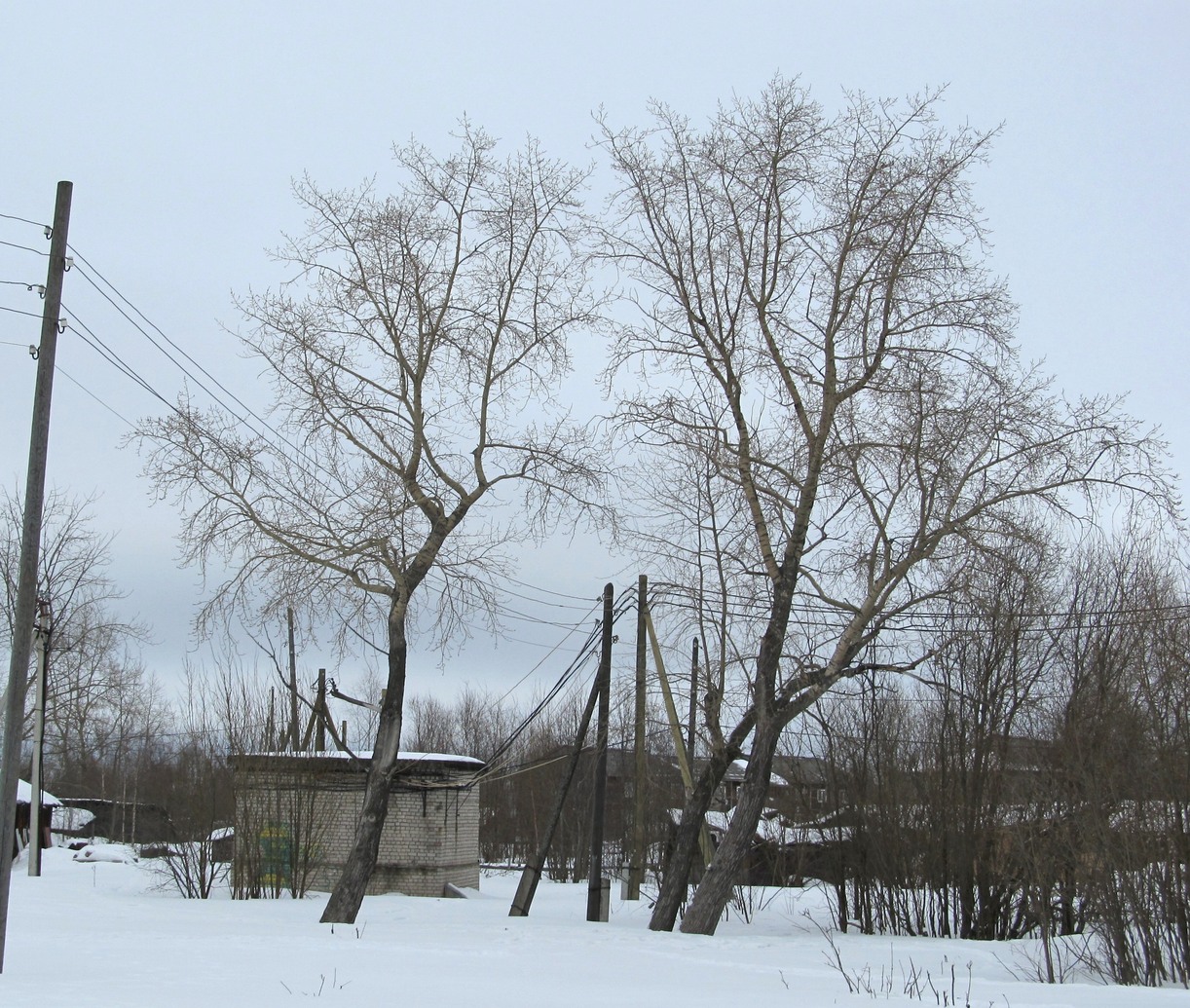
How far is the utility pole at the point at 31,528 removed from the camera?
1012cm

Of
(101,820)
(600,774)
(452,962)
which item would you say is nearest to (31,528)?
(452,962)

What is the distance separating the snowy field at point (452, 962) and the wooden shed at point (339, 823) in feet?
7.66

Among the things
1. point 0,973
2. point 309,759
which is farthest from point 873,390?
point 309,759

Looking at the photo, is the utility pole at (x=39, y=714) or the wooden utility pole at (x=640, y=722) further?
the utility pole at (x=39, y=714)

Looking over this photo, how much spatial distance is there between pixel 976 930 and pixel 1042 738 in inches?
138

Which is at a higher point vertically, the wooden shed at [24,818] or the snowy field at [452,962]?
the wooden shed at [24,818]

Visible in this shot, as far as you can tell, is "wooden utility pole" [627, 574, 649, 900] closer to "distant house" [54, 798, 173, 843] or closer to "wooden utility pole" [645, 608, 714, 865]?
"wooden utility pole" [645, 608, 714, 865]

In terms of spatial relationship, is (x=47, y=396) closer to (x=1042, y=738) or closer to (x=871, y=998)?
(x=871, y=998)

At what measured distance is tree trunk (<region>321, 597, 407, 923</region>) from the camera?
1539cm

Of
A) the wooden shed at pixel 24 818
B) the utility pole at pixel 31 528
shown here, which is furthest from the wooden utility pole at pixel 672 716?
the wooden shed at pixel 24 818

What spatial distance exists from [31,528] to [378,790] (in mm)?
6573

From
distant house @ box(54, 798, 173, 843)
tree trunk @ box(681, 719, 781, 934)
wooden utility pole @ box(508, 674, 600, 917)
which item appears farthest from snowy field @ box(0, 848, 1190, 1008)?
distant house @ box(54, 798, 173, 843)

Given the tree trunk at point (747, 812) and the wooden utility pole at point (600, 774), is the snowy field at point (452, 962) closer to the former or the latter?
the wooden utility pole at point (600, 774)

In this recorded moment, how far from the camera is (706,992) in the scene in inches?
392
